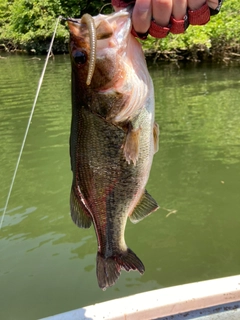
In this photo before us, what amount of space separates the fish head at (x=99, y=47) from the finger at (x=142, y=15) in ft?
0.15

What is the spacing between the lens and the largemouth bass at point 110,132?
1567 millimetres

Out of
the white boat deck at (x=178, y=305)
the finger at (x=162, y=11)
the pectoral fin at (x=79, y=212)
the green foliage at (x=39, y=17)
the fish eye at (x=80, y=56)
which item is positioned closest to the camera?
the finger at (x=162, y=11)

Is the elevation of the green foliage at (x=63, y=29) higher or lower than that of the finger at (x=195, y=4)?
lower

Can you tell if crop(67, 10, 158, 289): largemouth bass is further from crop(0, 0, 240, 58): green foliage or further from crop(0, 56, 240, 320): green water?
crop(0, 0, 240, 58): green foliage

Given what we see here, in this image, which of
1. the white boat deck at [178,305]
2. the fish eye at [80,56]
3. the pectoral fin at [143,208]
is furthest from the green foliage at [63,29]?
the fish eye at [80,56]

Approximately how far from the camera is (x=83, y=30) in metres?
1.54

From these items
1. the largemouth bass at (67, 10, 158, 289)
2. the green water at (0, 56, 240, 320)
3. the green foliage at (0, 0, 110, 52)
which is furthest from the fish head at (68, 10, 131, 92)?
the green foliage at (0, 0, 110, 52)

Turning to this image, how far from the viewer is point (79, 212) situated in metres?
1.91

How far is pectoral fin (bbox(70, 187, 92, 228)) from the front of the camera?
6.19ft

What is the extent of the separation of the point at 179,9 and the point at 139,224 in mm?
4308

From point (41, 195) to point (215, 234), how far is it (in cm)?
284

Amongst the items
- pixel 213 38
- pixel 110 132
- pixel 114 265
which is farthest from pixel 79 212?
pixel 213 38

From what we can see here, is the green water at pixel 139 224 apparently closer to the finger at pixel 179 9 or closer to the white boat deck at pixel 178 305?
the white boat deck at pixel 178 305

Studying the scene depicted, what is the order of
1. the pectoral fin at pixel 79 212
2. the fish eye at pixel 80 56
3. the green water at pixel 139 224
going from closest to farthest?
the fish eye at pixel 80 56, the pectoral fin at pixel 79 212, the green water at pixel 139 224
